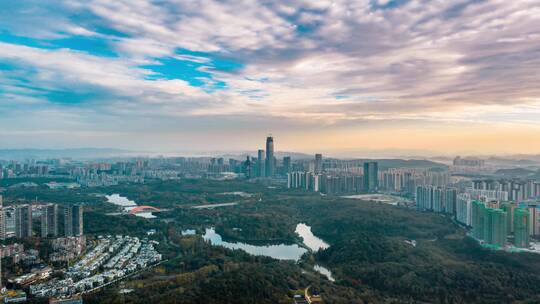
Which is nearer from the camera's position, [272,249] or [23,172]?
[272,249]

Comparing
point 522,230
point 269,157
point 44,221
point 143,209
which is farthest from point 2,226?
point 269,157

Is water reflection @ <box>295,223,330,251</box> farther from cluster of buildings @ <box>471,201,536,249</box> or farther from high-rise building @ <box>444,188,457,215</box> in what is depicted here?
high-rise building @ <box>444,188,457,215</box>

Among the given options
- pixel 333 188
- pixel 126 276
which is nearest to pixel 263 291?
pixel 126 276

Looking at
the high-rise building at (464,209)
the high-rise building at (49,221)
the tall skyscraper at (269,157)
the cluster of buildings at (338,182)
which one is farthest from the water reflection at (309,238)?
the tall skyscraper at (269,157)

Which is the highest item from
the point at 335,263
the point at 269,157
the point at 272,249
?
the point at 269,157

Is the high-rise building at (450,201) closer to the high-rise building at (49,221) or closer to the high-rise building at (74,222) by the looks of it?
the high-rise building at (74,222)

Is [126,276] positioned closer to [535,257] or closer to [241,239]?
[241,239]

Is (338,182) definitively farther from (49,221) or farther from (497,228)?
(49,221)
